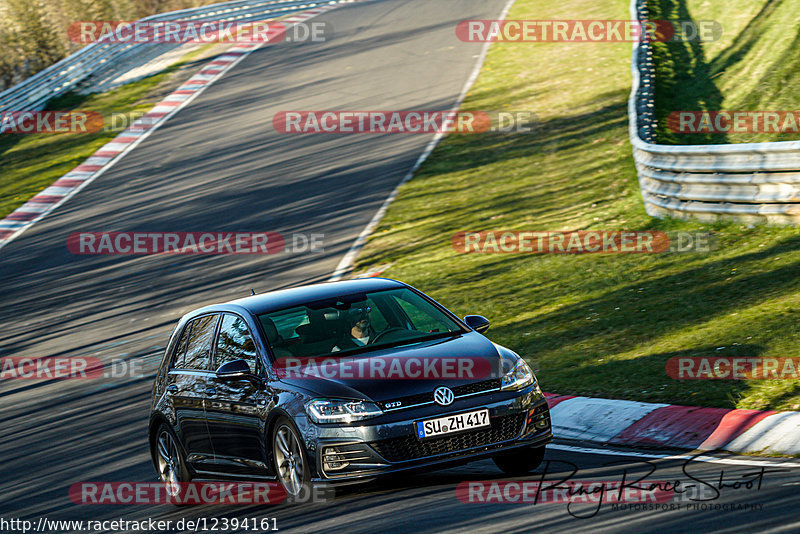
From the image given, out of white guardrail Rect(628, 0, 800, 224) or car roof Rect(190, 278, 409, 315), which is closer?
car roof Rect(190, 278, 409, 315)

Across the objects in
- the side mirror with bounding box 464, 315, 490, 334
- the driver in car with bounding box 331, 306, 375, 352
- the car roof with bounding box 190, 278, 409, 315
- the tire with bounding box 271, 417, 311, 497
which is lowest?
→ the tire with bounding box 271, 417, 311, 497

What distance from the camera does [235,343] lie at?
8.52 meters

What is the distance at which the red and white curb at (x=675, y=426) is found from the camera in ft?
25.5

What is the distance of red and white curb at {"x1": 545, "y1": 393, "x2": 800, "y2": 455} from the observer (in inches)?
306

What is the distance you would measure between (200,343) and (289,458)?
6.04 feet

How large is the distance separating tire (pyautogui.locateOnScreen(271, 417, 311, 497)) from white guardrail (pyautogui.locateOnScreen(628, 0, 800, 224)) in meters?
8.11

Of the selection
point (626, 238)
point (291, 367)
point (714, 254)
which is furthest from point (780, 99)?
point (291, 367)

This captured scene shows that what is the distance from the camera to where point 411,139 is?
2525cm

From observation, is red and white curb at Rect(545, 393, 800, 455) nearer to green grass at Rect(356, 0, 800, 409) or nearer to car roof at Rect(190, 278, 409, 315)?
green grass at Rect(356, 0, 800, 409)

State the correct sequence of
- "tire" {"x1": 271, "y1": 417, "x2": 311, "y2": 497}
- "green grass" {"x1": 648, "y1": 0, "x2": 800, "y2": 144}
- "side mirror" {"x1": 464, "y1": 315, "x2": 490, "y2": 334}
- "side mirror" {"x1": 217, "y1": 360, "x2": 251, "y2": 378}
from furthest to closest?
"green grass" {"x1": 648, "y1": 0, "x2": 800, "y2": 144}
"side mirror" {"x1": 464, "y1": 315, "x2": 490, "y2": 334}
"side mirror" {"x1": 217, "y1": 360, "x2": 251, "y2": 378}
"tire" {"x1": 271, "y1": 417, "x2": 311, "y2": 497}

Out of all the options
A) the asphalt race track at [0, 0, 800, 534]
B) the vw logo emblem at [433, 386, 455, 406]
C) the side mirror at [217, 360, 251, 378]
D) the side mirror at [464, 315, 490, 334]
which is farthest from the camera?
the side mirror at [464, 315, 490, 334]

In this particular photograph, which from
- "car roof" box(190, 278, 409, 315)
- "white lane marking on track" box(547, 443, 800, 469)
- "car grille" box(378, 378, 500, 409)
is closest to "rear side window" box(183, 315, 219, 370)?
"car roof" box(190, 278, 409, 315)

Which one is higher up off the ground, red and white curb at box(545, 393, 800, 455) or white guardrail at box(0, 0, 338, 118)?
white guardrail at box(0, 0, 338, 118)

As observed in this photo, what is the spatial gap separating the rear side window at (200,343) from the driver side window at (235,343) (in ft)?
0.52
